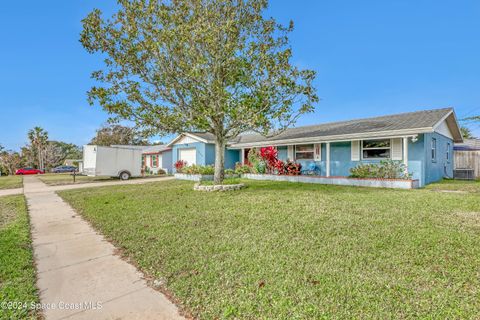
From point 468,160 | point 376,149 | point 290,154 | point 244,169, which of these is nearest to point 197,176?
point 244,169

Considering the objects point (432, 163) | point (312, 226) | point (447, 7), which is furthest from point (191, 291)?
point (447, 7)

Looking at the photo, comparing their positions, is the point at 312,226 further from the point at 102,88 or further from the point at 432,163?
the point at 432,163

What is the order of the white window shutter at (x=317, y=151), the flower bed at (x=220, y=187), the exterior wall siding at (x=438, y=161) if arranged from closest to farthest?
the flower bed at (x=220, y=187), the exterior wall siding at (x=438, y=161), the white window shutter at (x=317, y=151)

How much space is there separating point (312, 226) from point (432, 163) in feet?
36.6

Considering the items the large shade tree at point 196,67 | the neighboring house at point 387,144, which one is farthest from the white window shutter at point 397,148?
the large shade tree at point 196,67

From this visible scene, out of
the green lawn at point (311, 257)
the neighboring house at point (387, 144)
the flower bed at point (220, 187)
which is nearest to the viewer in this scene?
the green lawn at point (311, 257)

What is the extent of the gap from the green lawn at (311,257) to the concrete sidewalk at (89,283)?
0.21 meters

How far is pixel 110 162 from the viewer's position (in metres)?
18.6

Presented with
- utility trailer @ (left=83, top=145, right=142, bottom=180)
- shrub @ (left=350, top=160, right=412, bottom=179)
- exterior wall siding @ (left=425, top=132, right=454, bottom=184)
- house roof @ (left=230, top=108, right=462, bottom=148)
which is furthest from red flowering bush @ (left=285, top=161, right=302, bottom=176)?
utility trailer @ (left=83, top=145, right=142, bottom=180)

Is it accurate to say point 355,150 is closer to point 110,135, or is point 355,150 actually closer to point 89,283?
point 89,283

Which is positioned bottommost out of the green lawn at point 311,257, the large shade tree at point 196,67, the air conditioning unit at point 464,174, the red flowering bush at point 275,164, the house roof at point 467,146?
the green lawn at point 311,257

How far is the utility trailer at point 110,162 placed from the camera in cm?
1806

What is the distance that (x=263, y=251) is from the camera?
377 centimetres

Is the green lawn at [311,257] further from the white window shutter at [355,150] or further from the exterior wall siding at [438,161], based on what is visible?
the white window shutter at [355,150]
